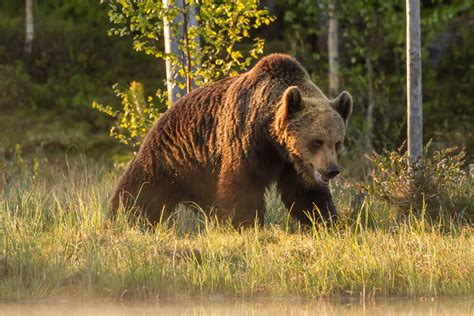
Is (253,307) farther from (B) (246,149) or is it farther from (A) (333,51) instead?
(A) (333,51)

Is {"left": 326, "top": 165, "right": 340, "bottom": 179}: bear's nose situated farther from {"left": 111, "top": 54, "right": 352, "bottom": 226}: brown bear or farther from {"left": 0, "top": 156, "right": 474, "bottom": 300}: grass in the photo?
{"left": 0, "top": 156, "right": 474, "bottom": 300}: grass

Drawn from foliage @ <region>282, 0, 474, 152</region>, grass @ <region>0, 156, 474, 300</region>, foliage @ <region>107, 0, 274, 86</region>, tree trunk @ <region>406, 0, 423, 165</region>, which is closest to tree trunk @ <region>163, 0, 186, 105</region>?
foliage @ <region>107, 0, 274, 86</region>

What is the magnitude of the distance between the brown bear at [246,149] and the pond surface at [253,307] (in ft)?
4.97

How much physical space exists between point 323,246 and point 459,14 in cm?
1672

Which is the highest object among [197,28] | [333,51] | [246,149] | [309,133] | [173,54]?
[197,28]

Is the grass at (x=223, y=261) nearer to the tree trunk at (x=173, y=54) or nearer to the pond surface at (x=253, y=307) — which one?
the pond surface at (x=253, y=307)

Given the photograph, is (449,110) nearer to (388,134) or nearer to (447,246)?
(388,134)

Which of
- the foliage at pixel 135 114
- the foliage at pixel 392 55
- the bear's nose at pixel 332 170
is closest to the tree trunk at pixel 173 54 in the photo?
the foliage at pixel 135 114

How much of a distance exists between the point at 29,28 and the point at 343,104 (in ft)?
48.0

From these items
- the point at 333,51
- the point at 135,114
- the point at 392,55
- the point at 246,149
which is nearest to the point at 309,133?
the point at 246,149

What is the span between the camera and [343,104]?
9.56 metres

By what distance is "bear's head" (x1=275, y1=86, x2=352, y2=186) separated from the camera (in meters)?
9.27

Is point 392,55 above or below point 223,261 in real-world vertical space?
below

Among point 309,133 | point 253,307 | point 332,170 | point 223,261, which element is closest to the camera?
point 253,307
